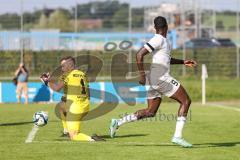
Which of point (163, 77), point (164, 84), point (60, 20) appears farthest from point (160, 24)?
point (60, 20)

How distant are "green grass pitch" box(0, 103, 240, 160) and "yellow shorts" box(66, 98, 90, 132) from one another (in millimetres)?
339

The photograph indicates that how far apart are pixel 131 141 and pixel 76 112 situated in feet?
3.90

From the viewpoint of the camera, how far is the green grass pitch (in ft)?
37.8

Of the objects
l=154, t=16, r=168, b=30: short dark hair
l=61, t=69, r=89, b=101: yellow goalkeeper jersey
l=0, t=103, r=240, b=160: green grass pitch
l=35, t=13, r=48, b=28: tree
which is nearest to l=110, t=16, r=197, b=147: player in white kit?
l=154, t=16, r=168, b=30: short dark hair

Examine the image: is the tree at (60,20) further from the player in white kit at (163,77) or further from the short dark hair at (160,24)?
the short dark hair at (160,24)

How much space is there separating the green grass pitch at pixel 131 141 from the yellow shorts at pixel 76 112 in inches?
13.3

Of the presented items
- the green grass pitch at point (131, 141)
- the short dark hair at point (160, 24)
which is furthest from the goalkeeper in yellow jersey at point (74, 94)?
the short dark hair at point (160, 24)

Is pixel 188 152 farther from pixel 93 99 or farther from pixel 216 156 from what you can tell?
pixel 93 99

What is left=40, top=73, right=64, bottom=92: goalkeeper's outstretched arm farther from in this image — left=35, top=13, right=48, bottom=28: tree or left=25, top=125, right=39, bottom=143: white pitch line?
left=35, top=13, right=48, bottom=28: tree

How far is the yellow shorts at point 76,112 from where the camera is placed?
45.6 ft

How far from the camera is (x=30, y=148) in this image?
40.8 feet

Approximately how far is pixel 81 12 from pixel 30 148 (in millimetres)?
25066

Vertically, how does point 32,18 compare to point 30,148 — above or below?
above

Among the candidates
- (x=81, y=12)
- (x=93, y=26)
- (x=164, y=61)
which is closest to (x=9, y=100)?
(x=81, y=12)
